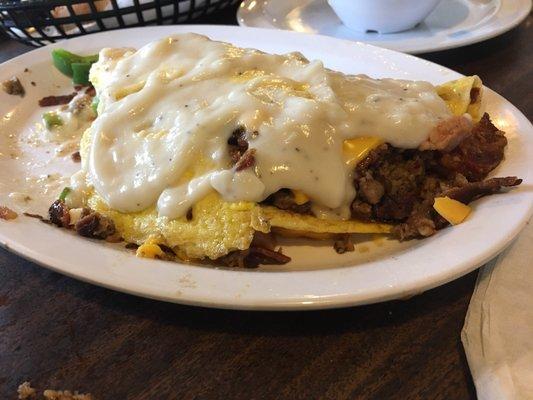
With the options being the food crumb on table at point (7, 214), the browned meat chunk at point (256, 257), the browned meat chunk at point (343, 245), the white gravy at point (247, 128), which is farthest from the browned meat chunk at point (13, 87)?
the browned meat chunk at point (343, 245)

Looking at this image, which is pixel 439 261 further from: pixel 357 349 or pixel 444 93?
pixel 444 93

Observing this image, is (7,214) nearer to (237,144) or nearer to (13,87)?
(237,144)

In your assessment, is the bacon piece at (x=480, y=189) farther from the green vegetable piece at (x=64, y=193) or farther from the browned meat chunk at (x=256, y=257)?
the green vegetable piece at (x=64, y=193)

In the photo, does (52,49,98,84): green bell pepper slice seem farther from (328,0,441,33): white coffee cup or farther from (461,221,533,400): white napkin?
(461,221,533,400): white napkin

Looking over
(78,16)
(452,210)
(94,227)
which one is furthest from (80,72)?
(452,210)

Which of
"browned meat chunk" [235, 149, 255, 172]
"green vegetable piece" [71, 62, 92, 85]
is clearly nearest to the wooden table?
"browned meat chunk" [235, 149, 255, 172]

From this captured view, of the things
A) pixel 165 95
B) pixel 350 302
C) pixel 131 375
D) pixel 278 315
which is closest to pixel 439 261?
pixel 350 302
